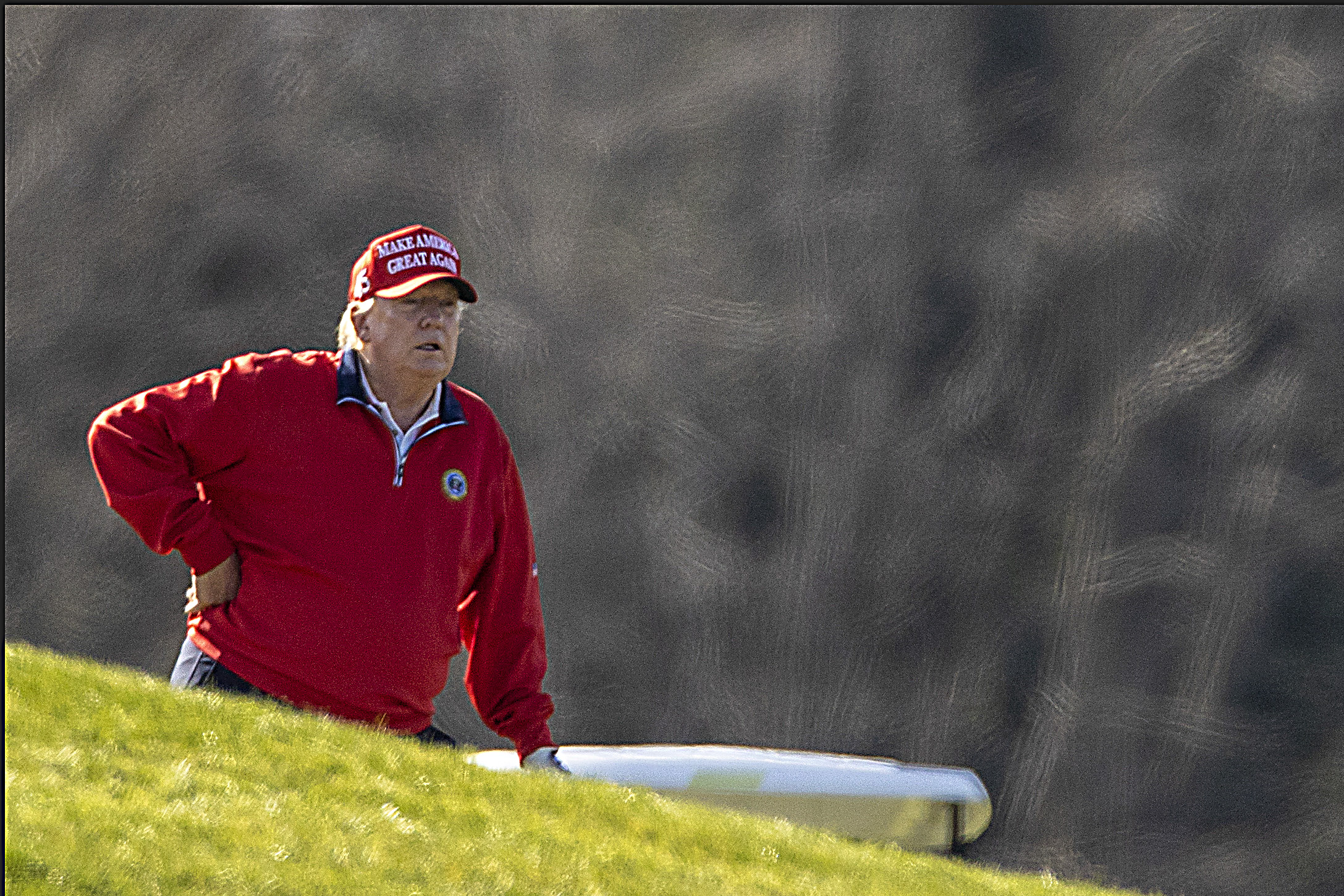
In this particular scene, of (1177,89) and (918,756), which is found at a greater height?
(1177,89)

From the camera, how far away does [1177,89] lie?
5.78 metres

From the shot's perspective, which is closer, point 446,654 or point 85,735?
point 85,735

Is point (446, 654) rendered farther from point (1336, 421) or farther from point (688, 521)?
point (1336, 421)

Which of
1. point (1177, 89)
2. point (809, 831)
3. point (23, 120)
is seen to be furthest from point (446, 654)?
point (23, 120)

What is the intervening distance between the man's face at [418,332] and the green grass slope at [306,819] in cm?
67

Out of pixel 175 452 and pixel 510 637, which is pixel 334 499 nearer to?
pixel 175 452

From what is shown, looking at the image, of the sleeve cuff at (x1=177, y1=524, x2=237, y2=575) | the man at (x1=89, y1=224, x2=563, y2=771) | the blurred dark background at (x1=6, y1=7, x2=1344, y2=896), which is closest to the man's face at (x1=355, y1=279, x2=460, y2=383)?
the man at (x1=89, y1=224, x2=563, y2=771)

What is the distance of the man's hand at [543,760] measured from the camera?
3008 millimetres

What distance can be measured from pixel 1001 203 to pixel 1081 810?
2241mm

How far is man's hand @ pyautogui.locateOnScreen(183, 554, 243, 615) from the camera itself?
9.22ft

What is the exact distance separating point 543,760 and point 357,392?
2.59ft

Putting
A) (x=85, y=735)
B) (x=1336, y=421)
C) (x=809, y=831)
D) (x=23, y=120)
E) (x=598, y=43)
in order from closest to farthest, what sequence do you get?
(x=85, y=735)
(x=809, y=831)
(x=1336, y=421)
(x=598, y=43)
(x=23, y=120)

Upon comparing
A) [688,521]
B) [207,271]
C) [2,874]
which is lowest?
[688,521]

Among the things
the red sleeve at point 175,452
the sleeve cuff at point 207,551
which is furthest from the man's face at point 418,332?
the sleeve cuff at point 207,551
